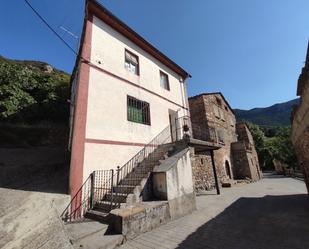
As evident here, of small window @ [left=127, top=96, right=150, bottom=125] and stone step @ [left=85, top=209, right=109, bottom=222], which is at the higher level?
small window @ [left=127, top=96, right=150, bottom=125]

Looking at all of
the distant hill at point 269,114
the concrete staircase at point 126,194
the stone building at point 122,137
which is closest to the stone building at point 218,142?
the stone building at point 122,137

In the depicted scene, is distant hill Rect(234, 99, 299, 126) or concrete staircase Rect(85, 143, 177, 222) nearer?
concrete staircase Rect(85, 143, 177, 222)

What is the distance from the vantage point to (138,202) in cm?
553

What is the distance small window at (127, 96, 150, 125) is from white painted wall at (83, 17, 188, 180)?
24 centimetres

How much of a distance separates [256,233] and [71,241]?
4.49m

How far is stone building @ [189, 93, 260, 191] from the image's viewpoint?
1330 centimetres

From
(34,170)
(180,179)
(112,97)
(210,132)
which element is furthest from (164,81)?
(34,170)

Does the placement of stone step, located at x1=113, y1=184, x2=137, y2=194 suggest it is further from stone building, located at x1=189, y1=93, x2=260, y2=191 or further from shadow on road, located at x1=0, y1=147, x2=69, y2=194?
stone building, located at x1=189, y1=93, x2=260, y2=191

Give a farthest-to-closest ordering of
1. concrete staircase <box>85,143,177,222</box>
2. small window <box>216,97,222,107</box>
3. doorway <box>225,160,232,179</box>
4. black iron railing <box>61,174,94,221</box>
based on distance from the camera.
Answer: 1. small window <box>216,97,222,107</box>
2. doorway <box>225,160,232,179</box>
3. black iron railing <box>61,174,94,221</box>
4. concrete staircase <box>85,143,177,222</box>

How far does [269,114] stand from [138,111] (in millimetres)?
118011

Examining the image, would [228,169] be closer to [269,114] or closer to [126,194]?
[126,194]

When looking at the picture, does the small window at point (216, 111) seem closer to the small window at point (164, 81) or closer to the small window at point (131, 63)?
the small window at point (164, 81)

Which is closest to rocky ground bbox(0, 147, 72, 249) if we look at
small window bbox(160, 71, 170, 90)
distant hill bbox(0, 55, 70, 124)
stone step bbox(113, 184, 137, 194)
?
stone step bbox(113, 184, 137, 194)

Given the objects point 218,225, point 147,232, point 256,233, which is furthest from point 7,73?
point 256,233
